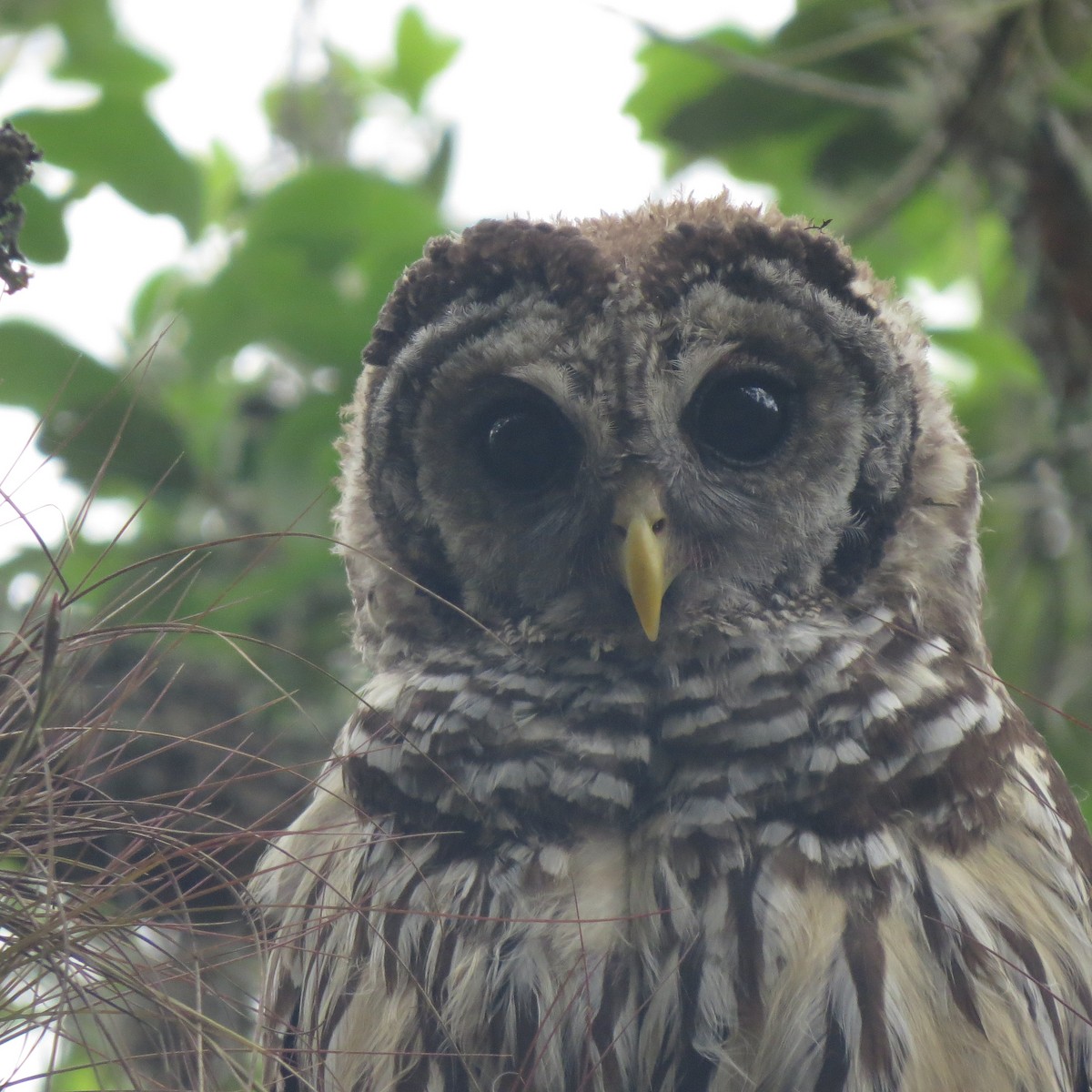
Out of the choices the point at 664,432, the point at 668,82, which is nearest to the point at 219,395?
the point at 668,82

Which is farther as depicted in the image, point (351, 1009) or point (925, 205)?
point (925, 205)

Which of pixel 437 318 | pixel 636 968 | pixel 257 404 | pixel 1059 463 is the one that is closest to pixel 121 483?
pixel 257 404

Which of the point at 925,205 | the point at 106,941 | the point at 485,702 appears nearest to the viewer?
the point at 106,941

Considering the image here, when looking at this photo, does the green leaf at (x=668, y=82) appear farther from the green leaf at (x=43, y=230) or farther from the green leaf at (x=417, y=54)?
the green leaf at (x=43, y=230)

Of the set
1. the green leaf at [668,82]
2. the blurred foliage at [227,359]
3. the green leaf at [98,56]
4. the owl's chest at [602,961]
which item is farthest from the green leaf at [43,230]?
the green leaf at [668,82]

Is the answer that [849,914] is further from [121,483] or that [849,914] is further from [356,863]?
[121,483]

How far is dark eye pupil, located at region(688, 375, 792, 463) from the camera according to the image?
2.28 metres

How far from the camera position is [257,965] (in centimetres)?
203

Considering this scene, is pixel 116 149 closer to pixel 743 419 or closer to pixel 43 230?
pixel 43 230

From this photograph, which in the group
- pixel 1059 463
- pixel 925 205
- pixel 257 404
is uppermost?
pixel 925 205

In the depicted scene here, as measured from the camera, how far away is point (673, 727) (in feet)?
7.11

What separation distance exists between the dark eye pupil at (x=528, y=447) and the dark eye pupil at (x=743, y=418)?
0.69 ft

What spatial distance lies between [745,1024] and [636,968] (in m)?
0.17

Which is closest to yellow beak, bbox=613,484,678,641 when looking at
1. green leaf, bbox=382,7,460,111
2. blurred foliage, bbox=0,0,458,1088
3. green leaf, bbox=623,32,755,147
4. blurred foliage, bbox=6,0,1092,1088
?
blurred foliage, bbox=0,0,458,1088
